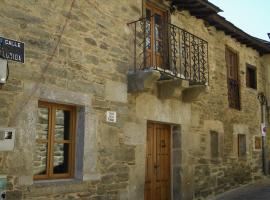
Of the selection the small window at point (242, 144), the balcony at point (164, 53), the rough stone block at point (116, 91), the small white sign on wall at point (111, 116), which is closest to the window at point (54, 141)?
the small white sign on wall at point (111, 116)

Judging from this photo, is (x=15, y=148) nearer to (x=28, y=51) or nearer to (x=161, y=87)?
(x=28, y=51)

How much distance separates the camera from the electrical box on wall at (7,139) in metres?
4.91

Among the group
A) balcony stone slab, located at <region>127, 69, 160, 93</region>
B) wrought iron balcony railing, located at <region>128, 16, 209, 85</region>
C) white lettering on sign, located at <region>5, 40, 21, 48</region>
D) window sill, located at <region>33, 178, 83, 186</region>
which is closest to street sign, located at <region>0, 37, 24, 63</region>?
white lettering on sign, located at <region>5, 40, 21, 48</region>

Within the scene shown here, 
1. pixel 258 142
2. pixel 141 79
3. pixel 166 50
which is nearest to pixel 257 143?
pixel 258 142

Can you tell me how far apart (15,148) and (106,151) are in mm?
1759

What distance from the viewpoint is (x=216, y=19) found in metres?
9.94

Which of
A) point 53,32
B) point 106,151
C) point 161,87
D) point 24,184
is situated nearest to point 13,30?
point 53,32

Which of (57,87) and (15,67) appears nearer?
(15,67)

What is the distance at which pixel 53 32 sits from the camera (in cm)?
578

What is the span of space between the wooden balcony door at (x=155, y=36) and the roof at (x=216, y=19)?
2.02 ft

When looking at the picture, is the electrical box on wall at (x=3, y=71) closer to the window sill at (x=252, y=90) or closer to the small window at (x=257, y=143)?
the window sill at (x=252, y=90)

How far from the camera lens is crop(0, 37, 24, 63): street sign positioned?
503 centimetres

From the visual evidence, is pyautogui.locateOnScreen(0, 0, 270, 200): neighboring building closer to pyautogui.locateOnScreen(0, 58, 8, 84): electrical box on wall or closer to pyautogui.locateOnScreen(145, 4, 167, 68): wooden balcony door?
pyautogui.locateOnScreen(145, 4, 167, 68): wooden balcony door

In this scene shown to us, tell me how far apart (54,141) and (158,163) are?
284cm
